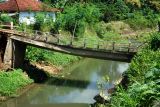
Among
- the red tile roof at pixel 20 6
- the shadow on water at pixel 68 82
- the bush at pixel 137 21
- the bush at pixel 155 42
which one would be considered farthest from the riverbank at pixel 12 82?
the bush at pixel 137 21

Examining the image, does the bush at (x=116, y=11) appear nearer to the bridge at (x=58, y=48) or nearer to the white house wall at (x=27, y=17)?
the white house wall at (x=27, y=17)

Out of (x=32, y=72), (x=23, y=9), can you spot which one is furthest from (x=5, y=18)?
(x=32, y=72)

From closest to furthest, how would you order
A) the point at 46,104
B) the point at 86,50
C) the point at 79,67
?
1. the point at 46,104
2. the point at 86,50
3. the point at 79,67

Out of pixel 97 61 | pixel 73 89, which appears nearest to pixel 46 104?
pixel 73 89

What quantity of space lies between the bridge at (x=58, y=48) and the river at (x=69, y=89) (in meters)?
2.35

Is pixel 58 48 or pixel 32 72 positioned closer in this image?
pixel 58 48

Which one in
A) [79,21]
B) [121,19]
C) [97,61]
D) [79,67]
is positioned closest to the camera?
[79,67]

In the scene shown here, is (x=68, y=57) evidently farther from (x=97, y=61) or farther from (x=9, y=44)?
(x=9, y=44)

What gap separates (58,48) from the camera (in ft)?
98.5

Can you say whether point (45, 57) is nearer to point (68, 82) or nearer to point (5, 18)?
point (68, 82)

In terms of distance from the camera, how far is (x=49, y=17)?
44094 mm

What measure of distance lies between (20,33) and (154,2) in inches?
1627

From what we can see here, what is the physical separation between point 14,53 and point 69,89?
17.2 ft

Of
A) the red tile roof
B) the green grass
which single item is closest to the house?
the red tile roof
